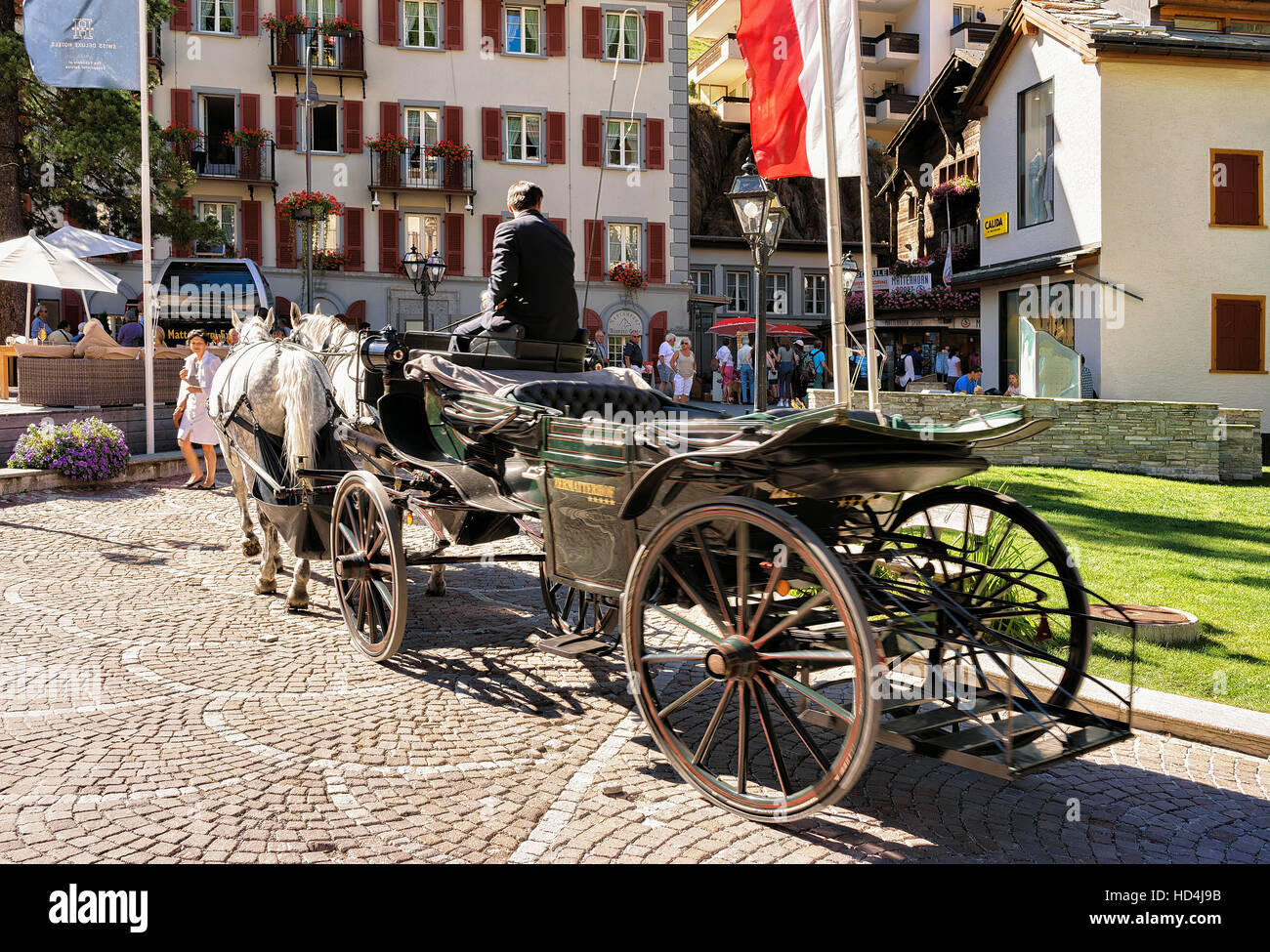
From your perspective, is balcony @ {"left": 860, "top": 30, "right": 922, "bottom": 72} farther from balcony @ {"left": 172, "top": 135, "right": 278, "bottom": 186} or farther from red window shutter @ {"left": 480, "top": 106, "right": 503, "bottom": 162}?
balcony @ {"left": 172, "top": 135, "right": 278, "bottom": 186}

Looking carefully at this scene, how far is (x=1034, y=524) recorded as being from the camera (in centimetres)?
407

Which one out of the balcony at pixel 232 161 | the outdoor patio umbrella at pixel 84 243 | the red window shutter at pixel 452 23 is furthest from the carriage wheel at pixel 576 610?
the red window shutter at pixel 452 23

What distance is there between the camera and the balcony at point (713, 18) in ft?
173

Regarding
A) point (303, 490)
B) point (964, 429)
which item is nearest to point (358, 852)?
point (964, 429)

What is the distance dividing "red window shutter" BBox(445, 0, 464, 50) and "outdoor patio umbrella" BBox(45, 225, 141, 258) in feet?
57.3

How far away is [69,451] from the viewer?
12.2 m

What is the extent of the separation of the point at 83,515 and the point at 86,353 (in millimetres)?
6107

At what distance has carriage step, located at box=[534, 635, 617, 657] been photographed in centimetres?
445

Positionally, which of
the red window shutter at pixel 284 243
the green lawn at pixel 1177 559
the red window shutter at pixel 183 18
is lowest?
the green lawn at pixel 1177 559

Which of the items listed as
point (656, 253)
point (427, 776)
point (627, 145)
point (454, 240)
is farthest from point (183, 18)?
point (427, 776)

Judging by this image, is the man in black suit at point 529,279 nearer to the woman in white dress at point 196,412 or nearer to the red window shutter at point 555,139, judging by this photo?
the woman in white dress at point 196,412

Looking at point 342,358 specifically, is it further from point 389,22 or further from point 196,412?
point 389,22

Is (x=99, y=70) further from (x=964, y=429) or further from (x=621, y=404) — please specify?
(x=964, y=429)

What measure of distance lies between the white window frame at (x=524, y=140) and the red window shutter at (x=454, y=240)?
2.56 metres
